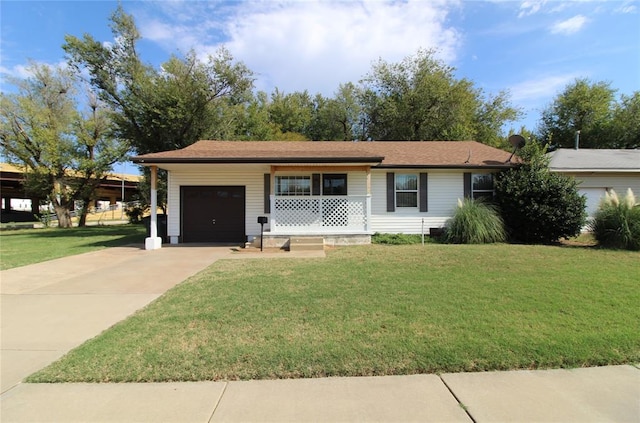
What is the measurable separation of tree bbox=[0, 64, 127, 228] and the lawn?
2612cm

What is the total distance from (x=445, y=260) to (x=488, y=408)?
616cm

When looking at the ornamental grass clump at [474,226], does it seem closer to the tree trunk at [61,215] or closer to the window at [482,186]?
the window at [482,186]

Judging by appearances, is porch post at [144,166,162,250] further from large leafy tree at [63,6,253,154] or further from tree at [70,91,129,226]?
tree at [70,91,129,226]

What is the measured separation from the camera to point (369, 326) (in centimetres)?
439

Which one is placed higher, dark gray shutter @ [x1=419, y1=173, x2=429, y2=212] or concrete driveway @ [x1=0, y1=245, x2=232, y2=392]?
dark gray shutter @ [x1=419, y1=173, x2=429, y2=212]

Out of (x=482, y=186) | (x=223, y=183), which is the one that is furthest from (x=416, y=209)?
(x=223, y=183)

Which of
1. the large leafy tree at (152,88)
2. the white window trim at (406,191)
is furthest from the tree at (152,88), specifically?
the white window trim at (406,191)

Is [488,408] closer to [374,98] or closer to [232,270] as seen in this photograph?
[232,270]

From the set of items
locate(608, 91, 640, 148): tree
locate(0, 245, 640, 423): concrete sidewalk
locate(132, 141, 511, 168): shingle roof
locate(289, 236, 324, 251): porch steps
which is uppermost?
locate(608, 91, 640, 148): tree

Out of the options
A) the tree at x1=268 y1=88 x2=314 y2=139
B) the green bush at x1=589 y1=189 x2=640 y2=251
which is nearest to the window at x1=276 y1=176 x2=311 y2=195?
the green bush at x1=589 y1=189 x2=640 y2=251

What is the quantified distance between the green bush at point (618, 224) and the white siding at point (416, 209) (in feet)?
14.9

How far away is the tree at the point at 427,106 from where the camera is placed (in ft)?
90.4

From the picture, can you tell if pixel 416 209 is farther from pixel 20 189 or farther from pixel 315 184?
pixel 20 189

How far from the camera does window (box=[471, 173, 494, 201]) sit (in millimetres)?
14266
